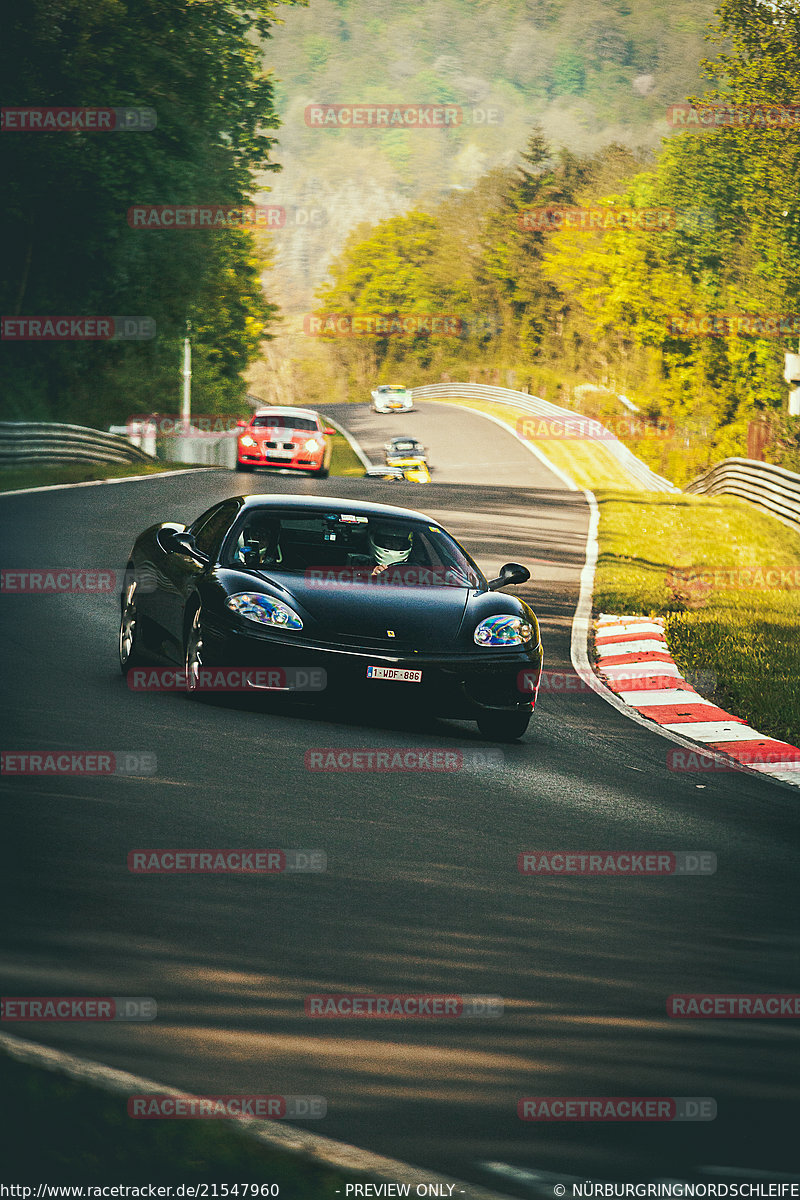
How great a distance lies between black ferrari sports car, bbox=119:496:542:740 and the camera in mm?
9242

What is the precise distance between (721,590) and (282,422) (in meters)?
15.8

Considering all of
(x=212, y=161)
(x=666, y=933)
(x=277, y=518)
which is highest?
(x=212, y=161)

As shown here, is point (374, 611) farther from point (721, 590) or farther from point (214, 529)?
point (721, 590)

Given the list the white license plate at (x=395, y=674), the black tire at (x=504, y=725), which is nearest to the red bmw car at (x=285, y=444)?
the black tire at (x=504, y=725)

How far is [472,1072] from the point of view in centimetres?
420

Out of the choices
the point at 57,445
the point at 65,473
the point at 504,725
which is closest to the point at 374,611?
the point at 504,725

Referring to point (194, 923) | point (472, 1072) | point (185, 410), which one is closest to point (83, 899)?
point (194, 923)

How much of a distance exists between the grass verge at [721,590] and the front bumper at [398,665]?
7.62 ft

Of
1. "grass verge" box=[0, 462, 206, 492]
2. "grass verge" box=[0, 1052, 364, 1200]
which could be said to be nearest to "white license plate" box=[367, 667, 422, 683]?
"grass verge" box=[0, 1052, 364, 1200]

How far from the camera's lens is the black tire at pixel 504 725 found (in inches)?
378

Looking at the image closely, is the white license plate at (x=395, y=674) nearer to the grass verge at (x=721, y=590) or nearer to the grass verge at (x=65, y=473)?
the grass verge at (x=721, y=590)

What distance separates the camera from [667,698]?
39.6 ft

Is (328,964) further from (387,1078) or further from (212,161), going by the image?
(212,161)

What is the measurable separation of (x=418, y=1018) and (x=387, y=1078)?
0.54 metres
